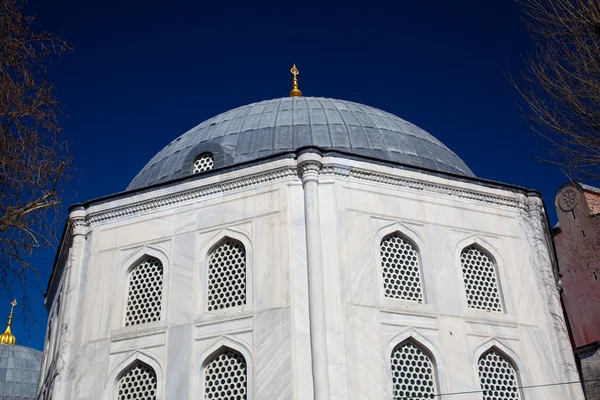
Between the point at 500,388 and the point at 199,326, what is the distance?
6.20 metres

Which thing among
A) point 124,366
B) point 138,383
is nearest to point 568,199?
point 138,383

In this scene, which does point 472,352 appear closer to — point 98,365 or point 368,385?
point 368,385

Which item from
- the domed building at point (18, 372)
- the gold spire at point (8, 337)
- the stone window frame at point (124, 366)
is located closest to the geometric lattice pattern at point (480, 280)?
the stone window frame at point (124, 366)

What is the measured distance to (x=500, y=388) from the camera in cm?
1301

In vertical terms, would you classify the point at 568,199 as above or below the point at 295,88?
below

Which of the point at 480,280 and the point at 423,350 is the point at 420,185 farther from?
the point at 423,350

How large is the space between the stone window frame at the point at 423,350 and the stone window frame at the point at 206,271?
2.83 meters

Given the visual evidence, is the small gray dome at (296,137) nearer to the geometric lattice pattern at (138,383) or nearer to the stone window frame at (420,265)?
the stone window frame at (420,265)

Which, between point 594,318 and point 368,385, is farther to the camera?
point 594,318

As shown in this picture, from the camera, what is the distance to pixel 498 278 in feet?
46.7

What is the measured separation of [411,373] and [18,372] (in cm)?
2703

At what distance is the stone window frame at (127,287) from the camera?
13391 millimetres

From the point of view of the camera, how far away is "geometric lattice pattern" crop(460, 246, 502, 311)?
13844 mm

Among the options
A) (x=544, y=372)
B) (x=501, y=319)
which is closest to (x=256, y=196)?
(x=501, y=319)
